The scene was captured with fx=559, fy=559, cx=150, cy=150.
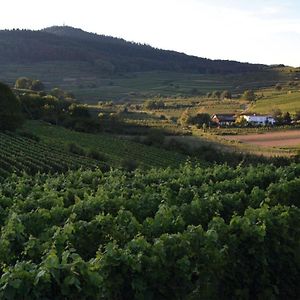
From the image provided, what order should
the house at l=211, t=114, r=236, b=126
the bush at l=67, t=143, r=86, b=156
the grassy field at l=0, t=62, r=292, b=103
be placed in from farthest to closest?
the grassy field at l=0, t=62, r=292, b=103
the house at l=211, t=114, r=236, b=126
the bush at l=67, t=143, r=86, b=156

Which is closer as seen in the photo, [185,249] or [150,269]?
[150,269]

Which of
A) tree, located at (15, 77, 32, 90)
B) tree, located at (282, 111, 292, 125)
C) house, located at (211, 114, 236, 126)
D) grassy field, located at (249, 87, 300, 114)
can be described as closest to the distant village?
house, located at (211, 114, 236, 126)

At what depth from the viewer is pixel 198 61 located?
197875 millimetres

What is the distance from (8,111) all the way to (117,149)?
11752mm

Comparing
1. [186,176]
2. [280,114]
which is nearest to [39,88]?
[280,114]

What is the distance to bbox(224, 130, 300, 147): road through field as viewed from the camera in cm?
6069

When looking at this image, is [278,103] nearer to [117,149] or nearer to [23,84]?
[23,84]

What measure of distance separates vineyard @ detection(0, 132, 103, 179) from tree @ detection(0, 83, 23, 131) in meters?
6.84

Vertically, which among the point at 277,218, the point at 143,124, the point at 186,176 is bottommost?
the point at 143,124

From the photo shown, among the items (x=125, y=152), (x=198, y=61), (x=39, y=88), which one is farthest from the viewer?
(x=198, y=61)

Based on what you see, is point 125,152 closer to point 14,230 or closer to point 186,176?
point 186,176

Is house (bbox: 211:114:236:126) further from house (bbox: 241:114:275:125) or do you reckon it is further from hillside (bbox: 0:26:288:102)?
hillside (bbox: 0:26:288:102)

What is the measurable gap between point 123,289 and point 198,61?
636 ft

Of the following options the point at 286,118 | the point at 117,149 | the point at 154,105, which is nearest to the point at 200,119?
the point at 286,118
